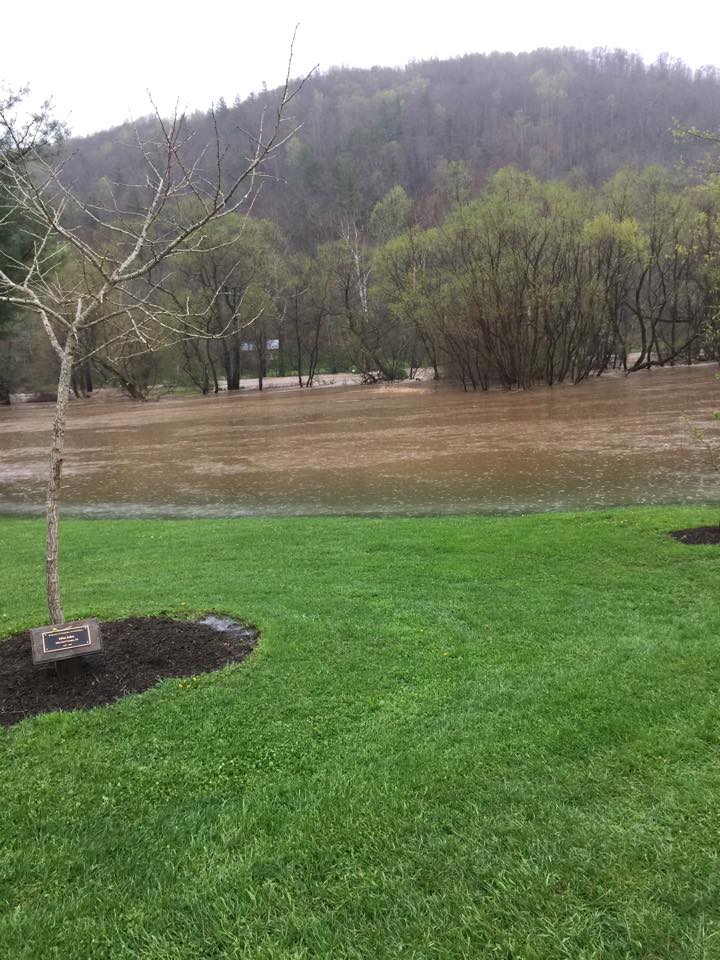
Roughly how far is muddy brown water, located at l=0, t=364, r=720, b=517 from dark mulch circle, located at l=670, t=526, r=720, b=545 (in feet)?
10.1

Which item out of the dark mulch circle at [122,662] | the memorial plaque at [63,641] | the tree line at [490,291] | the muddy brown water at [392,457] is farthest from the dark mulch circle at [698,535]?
A: the tree line at [490,291]

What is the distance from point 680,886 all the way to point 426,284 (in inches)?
1832

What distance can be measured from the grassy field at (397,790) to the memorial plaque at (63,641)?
1.53 ft

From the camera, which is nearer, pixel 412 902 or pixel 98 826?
pixel 412 902

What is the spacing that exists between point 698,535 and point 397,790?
612cm

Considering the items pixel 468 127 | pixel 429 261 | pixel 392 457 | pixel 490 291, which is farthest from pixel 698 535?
pixel 468 127

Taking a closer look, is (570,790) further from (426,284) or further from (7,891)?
(426,284)

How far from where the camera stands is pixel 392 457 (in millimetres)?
19047

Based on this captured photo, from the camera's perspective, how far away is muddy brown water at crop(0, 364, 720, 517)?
43.8ft

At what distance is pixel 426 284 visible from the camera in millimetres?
46562

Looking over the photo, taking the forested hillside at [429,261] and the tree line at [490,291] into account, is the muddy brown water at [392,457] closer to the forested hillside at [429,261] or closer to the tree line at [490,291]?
the forested hillside at [429,261]

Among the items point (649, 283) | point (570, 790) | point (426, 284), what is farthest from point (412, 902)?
point (649, 283)

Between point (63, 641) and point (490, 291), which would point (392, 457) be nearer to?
point (63, 641)

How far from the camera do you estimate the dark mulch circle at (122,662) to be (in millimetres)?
4613
